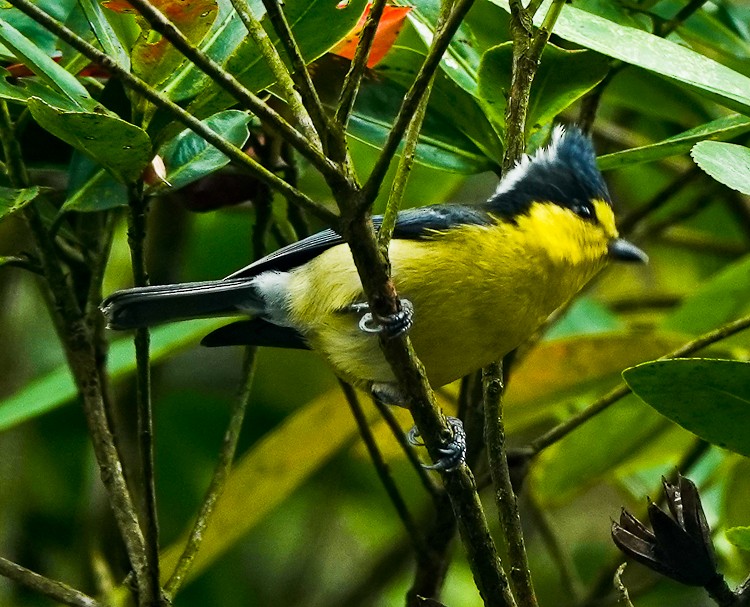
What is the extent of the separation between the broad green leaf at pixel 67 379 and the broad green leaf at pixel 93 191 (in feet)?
1.88

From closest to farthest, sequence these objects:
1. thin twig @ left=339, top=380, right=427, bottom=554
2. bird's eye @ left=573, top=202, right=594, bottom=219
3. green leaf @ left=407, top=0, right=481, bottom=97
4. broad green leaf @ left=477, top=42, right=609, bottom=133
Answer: broad green leaf @ left=477, top=42, right=609, bottom=133, green leaf @ left=407, top=0, right=481, bottom=97, thin twig @ left=339, top=380, right=427, bottom=554, bird's eye @ left=573, top=202, right=594, bottom=219

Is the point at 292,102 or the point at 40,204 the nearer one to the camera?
the point at 292,102

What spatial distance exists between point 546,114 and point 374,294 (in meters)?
0.57

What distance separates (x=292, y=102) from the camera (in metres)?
1.08

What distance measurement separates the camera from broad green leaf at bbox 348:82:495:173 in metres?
1.65

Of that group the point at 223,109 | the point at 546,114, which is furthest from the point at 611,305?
the point at 223,109

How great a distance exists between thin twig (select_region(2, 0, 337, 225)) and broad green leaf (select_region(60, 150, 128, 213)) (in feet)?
1.51

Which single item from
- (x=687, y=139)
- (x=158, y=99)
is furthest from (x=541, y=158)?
(x=158, y=99)

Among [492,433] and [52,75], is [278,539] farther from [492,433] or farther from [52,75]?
[52,75]

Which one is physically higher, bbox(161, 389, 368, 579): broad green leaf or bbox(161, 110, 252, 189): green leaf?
bbox(161, 110, 252, 189): green leaf

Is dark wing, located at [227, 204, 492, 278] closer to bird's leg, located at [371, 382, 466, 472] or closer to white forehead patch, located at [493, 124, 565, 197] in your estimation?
white forehead patch, located at [493, 124, 565, 197]

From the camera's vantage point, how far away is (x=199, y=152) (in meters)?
1.41

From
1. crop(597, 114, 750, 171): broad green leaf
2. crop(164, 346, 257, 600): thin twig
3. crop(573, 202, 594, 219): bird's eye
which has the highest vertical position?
crop(597, 114, 750, 171): broad green leaf

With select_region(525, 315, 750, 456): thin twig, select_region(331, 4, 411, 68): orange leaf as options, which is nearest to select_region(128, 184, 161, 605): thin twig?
select_region(331, 4, 411, 68): orange leaf
